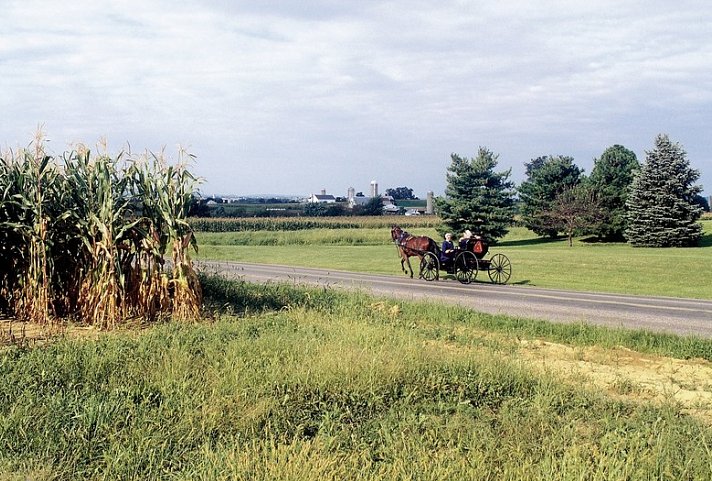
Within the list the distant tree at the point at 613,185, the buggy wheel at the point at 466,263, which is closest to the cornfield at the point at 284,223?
the distant tree at the point at 613,185

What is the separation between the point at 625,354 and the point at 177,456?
6.90m

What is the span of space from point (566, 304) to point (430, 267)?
7.37m

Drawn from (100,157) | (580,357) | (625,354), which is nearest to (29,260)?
(100,157)

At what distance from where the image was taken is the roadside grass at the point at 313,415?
470 cm

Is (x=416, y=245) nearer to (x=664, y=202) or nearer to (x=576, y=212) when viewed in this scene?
(x=664, y=202)

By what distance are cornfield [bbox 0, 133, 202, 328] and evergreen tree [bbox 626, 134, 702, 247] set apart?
41775mm

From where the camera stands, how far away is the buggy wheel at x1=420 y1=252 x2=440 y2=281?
22.8 m

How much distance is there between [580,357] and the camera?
930 cm

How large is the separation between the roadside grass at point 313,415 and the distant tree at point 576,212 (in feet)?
150

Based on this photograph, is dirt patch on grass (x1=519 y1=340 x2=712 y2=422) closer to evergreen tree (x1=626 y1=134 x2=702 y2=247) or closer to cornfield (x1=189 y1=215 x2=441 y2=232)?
evergreen tree (x1=626 y1=134 x2=702 y2=247)

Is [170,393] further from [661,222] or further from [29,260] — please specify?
[661,222]

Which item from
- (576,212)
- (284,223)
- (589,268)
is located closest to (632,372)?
(589,268)

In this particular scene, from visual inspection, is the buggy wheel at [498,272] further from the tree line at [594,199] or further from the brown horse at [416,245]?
the tree line at [594,199]

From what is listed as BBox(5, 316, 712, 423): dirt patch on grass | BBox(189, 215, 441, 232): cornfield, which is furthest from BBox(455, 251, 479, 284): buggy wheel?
BBox(189, 215, 441, 232): cornfield
